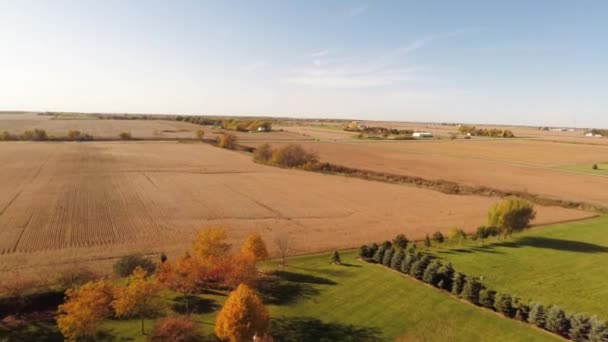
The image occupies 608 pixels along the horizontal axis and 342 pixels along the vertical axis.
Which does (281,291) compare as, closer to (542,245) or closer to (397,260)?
(397,260)

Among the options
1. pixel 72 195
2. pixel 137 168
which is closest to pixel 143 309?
pixel 72 195

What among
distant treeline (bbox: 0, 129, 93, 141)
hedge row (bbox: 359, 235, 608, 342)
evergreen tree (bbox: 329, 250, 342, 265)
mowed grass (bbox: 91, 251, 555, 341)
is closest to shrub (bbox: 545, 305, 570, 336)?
hedge row (bbox: 359, 235, 608, 342)

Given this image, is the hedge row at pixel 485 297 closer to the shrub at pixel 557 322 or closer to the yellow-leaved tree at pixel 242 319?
the shrub at pixel 557 322

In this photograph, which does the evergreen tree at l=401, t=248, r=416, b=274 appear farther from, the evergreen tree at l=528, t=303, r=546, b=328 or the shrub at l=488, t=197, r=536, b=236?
the shrub at l=488, t=197, r=536, b=236

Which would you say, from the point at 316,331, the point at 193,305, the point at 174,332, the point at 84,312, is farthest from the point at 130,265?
the point at 316,331

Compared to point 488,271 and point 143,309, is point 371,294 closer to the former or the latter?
point 488,271

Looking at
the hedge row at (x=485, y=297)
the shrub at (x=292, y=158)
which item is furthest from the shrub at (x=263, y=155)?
the hedge row at (x=485, y=297)
